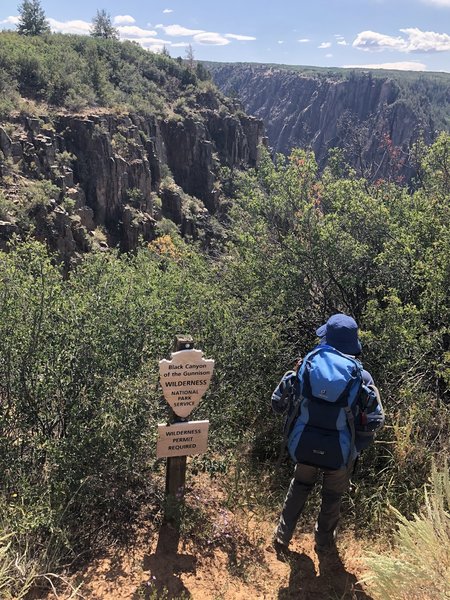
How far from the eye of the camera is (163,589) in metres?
2.91

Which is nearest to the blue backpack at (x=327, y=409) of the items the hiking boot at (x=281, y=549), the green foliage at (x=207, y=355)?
the hiking boot at (x=281, y=549)

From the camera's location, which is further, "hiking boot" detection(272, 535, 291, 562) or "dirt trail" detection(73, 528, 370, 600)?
"hiking boot" detection(272, 535, 291, 562)

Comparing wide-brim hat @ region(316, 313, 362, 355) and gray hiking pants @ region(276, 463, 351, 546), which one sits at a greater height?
wide-brim hat @ region(316, 313, 362, 355)

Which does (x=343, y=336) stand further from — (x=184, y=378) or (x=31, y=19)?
(x=31, y=19)

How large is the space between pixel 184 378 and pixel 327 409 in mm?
931

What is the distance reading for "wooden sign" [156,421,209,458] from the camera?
3248 millimetres

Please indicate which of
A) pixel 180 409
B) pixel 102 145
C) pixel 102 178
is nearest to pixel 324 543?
pixel 180 409

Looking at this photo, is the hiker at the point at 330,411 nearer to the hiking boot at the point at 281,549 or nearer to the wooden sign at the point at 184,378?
the hiking boot at the point at 281,549

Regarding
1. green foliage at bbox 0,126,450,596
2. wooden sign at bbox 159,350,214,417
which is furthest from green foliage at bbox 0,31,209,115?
wooden sign at bbox 159,350,214,417

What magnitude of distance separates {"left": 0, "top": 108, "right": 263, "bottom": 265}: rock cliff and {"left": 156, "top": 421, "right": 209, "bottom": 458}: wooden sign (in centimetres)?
1545

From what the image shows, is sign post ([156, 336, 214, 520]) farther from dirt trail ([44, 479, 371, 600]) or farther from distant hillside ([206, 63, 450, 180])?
distant hillside ([206, 63, 450, 180])

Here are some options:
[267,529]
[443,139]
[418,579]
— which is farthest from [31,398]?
[443,139]

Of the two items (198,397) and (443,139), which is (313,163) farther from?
(198,397)

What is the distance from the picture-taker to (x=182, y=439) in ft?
10.9
